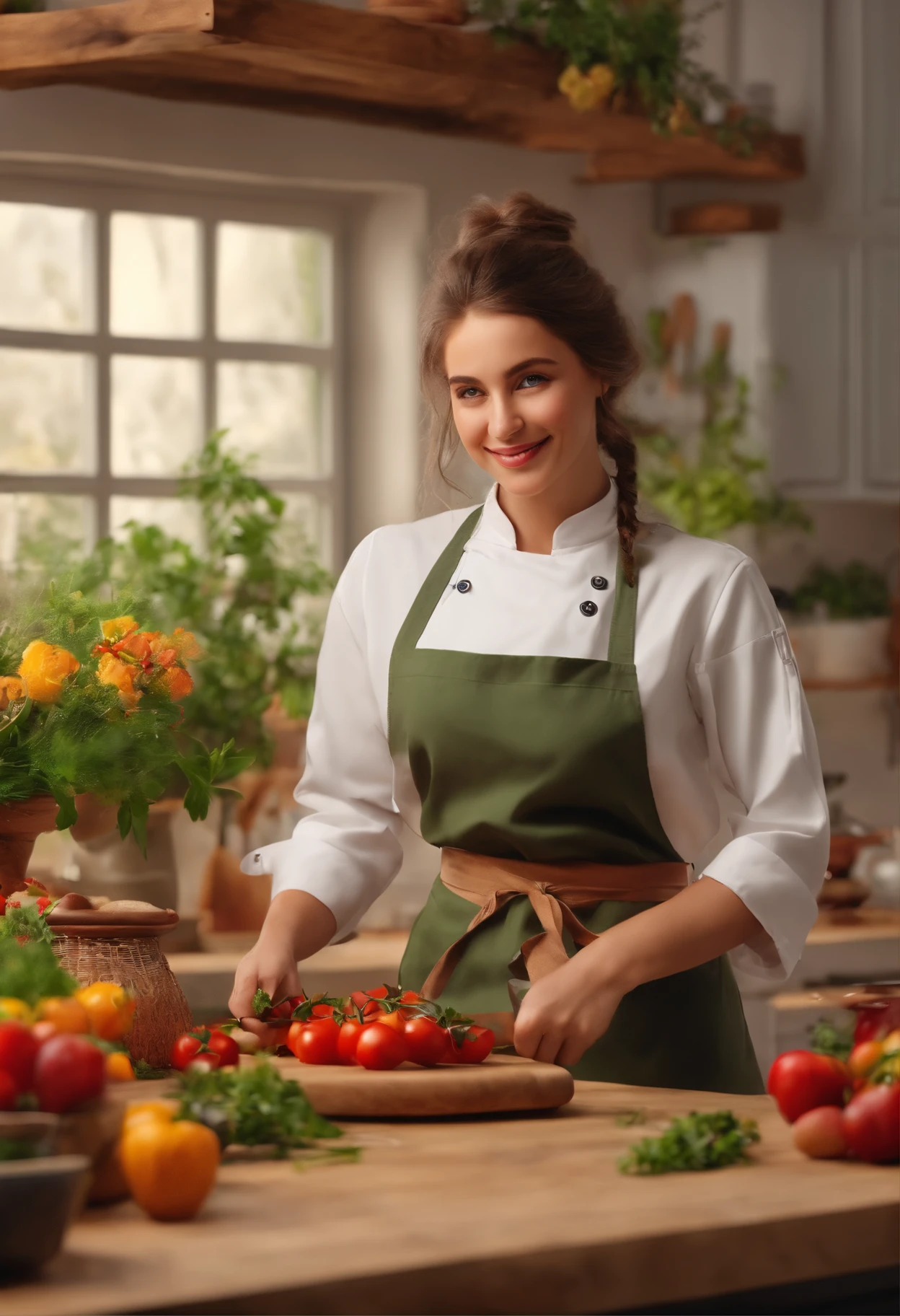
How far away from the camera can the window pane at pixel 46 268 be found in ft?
11.2

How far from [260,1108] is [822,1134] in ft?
1.31

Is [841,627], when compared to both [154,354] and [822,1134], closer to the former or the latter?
[154,354]

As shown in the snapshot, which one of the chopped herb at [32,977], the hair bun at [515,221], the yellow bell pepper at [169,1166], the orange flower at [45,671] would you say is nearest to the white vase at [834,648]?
the hair bun at [515,221]

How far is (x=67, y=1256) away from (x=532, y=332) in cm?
105

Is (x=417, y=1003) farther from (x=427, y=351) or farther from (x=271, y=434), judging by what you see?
(x=271, y=434)

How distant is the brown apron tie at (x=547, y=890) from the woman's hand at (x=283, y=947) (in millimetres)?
140

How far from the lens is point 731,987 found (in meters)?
1.95

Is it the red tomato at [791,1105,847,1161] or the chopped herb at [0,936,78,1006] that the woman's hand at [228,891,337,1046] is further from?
the red tomato at [791,1105,847,1161]

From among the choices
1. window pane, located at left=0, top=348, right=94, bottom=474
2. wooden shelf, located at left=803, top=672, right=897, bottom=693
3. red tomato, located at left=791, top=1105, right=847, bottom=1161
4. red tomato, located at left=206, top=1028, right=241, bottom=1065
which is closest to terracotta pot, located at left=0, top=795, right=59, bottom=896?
red tomato, located at left=206, top=1028, right=241, bottom=1065

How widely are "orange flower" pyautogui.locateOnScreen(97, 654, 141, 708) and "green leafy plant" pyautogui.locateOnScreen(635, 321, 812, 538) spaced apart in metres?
2.21

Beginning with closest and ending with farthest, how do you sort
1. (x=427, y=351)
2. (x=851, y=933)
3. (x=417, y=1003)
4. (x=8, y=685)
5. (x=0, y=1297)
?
(x=0, y=1297), (x=417, y=1003), (x=8, y=685), (x=427, y=351), (x=851, y=933)

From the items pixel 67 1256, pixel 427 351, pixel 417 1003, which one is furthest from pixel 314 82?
pixel 67 1256

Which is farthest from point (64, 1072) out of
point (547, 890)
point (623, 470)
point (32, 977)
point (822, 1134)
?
point (623, 470)

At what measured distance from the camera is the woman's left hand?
62.2 inches
